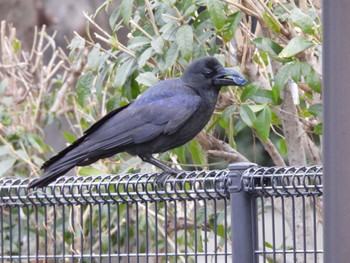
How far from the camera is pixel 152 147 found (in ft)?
17.0

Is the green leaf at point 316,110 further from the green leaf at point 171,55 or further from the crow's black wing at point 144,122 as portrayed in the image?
the green leaf at point 171,55

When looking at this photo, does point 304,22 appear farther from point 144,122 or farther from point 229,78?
point 144,122

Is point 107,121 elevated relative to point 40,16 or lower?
lower

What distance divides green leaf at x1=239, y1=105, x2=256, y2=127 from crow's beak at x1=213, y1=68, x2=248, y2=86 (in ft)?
0.46

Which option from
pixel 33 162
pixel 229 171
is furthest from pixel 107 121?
pixel 33 162

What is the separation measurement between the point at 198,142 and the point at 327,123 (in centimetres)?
286

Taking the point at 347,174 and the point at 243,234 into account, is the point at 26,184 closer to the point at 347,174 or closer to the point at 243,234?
the point at 243,234

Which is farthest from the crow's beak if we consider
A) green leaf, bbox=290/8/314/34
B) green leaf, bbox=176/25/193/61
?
green leaf, bbox=290/8/314/34

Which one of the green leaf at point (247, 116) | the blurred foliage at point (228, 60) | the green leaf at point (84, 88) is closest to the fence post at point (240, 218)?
the blurred foliage at point (228, 60)

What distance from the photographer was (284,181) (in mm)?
3795

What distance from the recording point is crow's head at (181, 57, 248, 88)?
16.9 feet

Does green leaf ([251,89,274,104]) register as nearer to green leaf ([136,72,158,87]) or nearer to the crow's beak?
the crow's beak

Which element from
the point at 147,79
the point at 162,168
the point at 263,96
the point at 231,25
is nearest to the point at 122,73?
the point at 147,79

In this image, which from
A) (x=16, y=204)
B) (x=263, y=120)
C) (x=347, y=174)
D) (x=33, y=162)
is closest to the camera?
(x=347, y=174)
